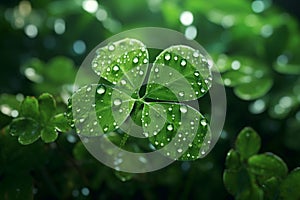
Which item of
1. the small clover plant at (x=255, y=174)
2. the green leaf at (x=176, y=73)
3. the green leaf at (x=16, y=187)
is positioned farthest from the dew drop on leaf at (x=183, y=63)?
the green leaf at (x=16, y=187)

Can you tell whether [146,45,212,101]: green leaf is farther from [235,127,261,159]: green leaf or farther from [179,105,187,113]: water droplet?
[235,127,261,159]: green leaf

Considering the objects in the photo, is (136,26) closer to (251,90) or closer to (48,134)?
(251,90)

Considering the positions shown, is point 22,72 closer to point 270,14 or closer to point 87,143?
point 87,143

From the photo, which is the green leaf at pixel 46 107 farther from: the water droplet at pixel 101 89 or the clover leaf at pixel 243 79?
the clover leaf at pixel 243 79

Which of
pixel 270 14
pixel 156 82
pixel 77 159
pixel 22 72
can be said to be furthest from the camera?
pixel 270 14

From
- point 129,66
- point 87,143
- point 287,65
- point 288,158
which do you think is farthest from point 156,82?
point 287,65

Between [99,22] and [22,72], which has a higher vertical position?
[99,22]
